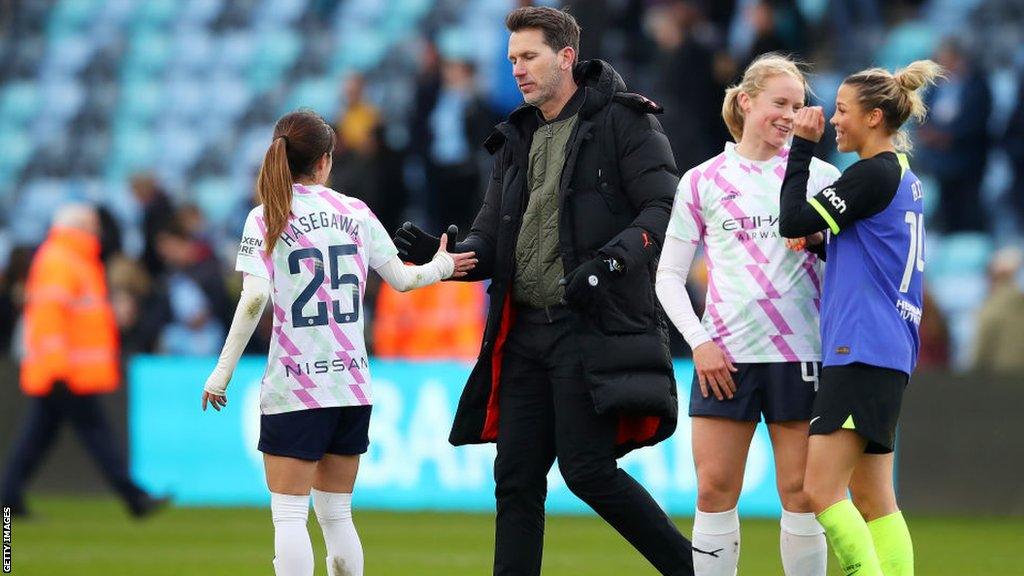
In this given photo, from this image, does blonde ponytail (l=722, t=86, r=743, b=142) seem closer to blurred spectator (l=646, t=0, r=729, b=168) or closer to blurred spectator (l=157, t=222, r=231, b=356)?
blurred spectator (l=646, t=0, r=729, b=168)

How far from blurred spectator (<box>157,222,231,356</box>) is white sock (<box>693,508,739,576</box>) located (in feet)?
31.4

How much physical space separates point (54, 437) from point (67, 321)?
86cm

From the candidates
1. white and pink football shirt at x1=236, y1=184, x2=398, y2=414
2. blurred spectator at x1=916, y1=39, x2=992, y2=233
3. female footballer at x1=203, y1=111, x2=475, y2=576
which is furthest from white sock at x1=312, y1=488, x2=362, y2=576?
blurred spectator at x1=916, y1=39, x2=992, y2=233

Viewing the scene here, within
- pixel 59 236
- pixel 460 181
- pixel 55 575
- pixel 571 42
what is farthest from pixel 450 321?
pixel 571 42

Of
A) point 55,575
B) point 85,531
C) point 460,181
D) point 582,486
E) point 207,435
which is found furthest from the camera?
point 460,181

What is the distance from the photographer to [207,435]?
1347 centimetres

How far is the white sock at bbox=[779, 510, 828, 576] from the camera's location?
21.0 ft

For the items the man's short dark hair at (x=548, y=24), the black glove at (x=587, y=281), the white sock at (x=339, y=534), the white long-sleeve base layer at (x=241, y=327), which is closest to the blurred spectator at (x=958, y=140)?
the man's short dark hair at (x=548, y=24)

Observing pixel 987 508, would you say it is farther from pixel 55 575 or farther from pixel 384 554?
pixel 55 575

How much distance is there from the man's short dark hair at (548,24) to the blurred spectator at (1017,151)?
9.70 metres

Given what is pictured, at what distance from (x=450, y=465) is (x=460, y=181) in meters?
3.57

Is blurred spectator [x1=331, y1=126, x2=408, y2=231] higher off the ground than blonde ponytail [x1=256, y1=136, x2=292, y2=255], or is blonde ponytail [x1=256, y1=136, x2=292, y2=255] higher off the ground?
blonde ponytail [x1=256, y1=136, x2=292, y2=255]

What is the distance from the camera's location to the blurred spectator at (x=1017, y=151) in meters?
15.3

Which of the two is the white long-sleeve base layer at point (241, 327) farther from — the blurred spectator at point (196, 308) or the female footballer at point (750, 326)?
the blurred spectator at point (196, 308)
